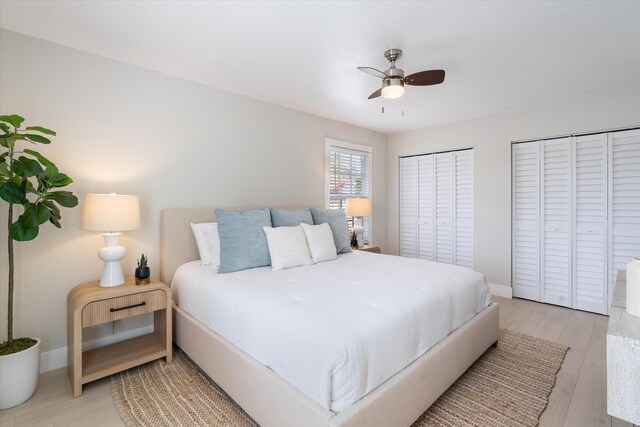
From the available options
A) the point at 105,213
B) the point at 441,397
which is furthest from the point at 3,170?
the point at 441,397

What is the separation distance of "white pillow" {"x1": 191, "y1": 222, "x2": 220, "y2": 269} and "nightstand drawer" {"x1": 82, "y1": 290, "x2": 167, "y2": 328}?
45 cm

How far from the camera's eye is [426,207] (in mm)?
4750

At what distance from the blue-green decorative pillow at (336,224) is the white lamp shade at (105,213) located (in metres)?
1.78

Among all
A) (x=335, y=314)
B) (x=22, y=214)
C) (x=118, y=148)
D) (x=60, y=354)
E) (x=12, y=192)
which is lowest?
(x=60, y=354)

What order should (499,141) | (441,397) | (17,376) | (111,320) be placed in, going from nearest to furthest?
1. (17,376)
2. (441,397)
3. (111,320)
4. (499,141)

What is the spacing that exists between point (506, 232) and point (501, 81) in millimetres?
1938

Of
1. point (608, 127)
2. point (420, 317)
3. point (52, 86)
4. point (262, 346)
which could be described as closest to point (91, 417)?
point (262, 346)

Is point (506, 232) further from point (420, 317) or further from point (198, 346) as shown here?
point (198, 346)

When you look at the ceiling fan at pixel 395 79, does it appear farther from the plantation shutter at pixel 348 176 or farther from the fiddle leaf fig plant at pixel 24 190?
the fiddle leaf fig plant at pixel 24 190

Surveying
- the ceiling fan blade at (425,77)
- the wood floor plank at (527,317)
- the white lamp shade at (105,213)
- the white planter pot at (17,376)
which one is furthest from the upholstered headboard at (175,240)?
the wood floor plank at (527,317)

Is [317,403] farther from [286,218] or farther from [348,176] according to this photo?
[348,176]

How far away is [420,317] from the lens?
1729 millimetres

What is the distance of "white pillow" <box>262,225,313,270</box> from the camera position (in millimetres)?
2539

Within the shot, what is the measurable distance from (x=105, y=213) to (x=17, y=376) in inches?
42.3
